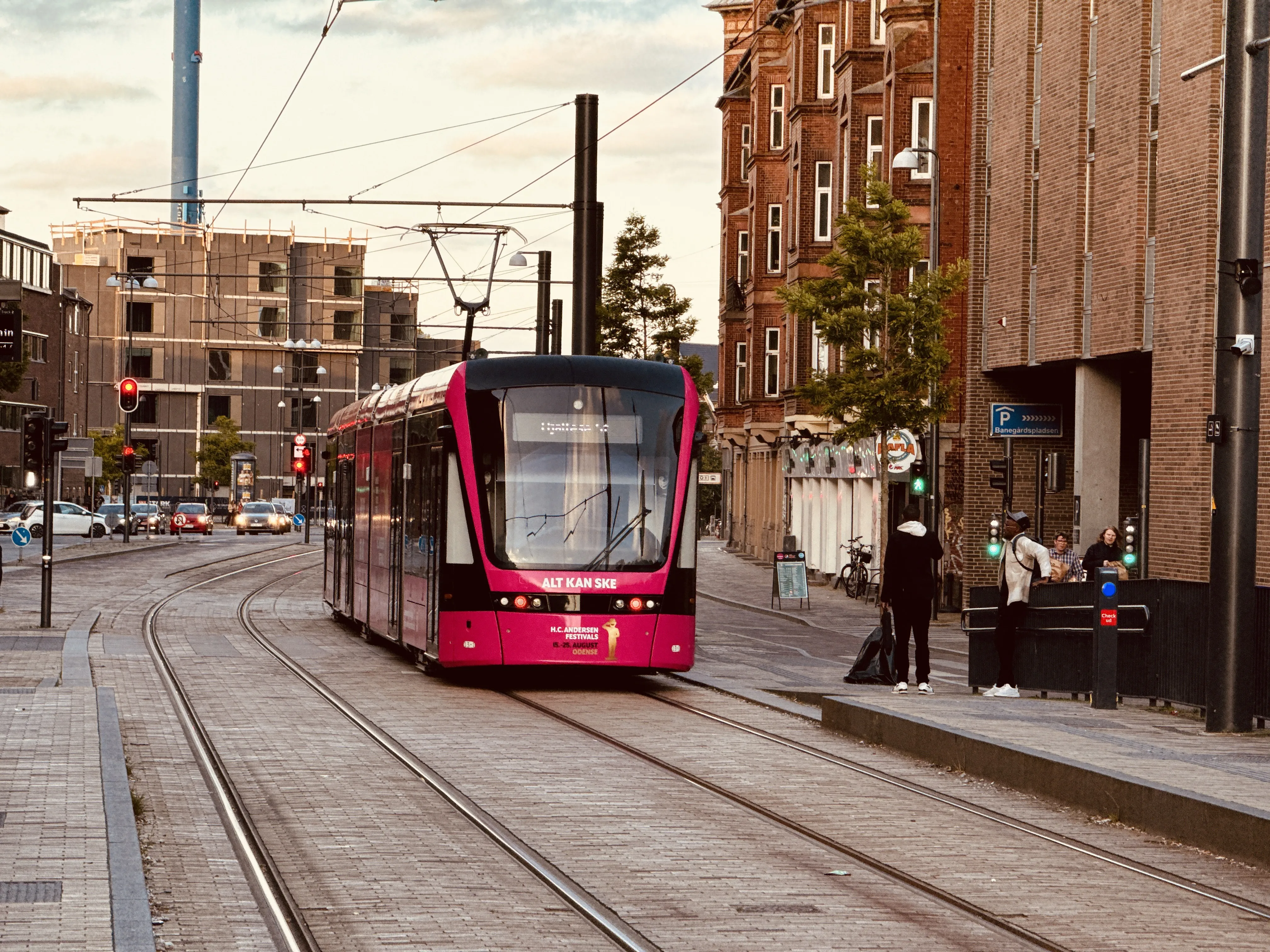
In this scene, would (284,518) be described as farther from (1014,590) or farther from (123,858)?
(123,858)

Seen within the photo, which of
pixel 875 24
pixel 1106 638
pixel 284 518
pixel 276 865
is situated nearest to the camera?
pixel 276 865

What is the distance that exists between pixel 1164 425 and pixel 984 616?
867 cm

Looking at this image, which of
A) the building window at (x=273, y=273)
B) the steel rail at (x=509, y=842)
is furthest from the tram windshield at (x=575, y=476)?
the building window at (x=273, y=273)

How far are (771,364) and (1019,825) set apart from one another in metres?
45.1

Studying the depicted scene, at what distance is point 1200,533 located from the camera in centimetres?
2609

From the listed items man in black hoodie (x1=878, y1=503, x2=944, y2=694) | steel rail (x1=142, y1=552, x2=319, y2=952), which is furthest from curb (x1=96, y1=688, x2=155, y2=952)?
man in black hoodie (x1=878, y1=503, x2=944, y2=694)

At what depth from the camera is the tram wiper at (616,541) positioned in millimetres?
18172

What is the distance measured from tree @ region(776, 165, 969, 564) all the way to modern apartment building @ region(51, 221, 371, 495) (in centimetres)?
9122

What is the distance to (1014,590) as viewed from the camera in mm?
18625

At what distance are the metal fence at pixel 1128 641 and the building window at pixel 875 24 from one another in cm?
2937

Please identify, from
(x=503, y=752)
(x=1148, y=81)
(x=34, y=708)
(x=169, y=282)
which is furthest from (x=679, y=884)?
(x=169, y=282)

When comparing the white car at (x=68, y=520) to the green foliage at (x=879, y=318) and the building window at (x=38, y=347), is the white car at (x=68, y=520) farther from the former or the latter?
the green foliage at (x=879, y=318)

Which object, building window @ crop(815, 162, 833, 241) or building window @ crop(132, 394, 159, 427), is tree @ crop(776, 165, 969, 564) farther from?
building window @ crop(132, 394, 159, 427)

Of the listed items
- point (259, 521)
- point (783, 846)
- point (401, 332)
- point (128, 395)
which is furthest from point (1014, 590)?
point (401, 332)
